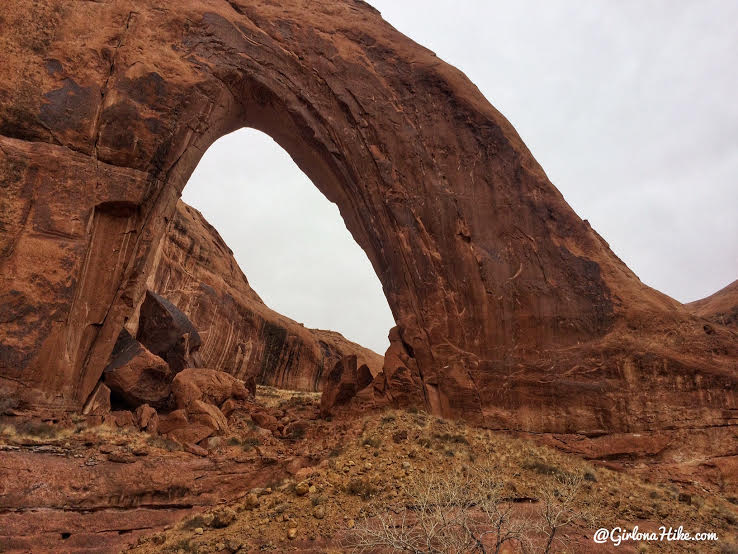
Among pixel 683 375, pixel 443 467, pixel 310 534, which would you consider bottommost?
pixel 310 534

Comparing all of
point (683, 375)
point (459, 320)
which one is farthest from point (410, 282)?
point (683, 375)

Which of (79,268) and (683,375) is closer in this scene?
(79,268)

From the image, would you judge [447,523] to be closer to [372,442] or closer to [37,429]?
[372,442]

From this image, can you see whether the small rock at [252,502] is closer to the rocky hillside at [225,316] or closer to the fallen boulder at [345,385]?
the fallen boulder at [345,385]

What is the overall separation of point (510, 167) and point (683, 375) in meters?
8.56

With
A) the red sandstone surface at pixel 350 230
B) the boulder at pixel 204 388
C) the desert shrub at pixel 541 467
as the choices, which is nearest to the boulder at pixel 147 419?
the red sandstone surface at pixel 350 230

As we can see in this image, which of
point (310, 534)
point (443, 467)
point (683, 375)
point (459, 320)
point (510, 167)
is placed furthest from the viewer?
point (510, 167)

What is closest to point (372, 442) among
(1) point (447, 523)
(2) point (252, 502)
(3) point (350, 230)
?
(2) point (252, 502)

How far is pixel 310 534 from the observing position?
827 cm

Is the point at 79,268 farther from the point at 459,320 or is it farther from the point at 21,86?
the point at 459,320

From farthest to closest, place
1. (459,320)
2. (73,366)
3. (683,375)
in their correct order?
(459,320)
(683,375)
(73,366)

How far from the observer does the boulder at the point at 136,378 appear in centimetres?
1383

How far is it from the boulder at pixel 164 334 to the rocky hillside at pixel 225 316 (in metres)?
7.48

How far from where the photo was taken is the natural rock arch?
1274cm
